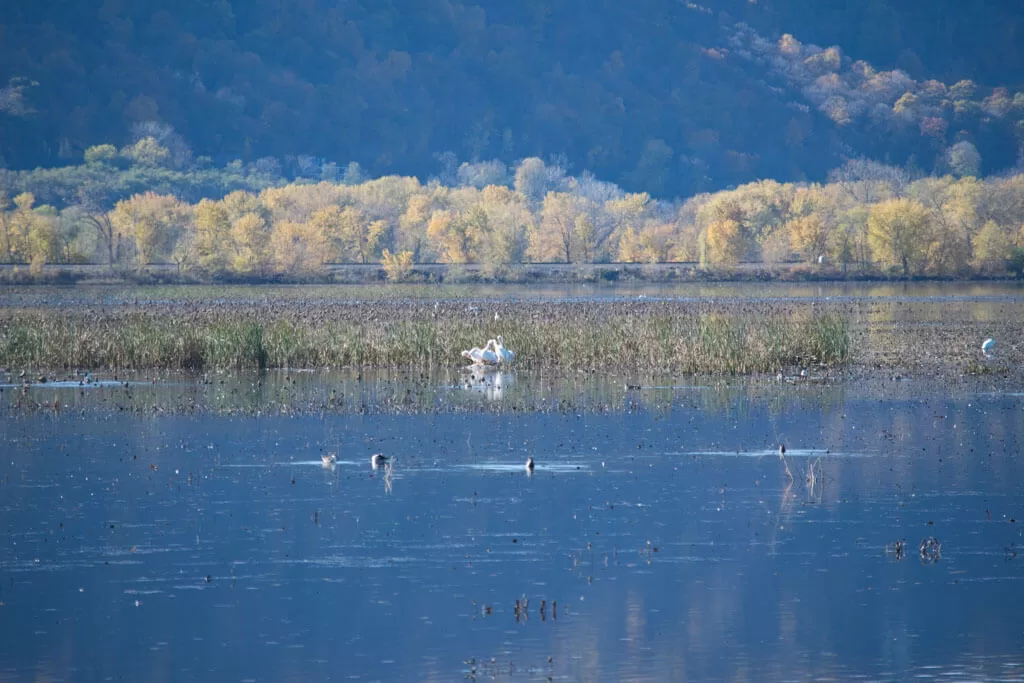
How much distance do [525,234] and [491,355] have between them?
3728 inches

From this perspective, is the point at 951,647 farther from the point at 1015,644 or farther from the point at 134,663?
the point at 134,663

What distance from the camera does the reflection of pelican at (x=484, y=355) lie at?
102 feet

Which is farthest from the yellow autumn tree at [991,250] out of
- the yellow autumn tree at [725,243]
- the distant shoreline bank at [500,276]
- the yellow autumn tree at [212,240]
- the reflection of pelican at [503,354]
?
the reflection of pelican at [503,354]

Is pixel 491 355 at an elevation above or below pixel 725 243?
below

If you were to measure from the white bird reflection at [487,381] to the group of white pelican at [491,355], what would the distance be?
0.38 feet

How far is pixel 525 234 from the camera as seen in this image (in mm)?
125500

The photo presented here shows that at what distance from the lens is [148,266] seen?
103 metres

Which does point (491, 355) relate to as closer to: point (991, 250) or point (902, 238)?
point (902, 238)

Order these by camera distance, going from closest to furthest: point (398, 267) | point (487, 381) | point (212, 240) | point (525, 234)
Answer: point (487, 381) < point (398, 267) < point (212, 240) < point (525, 234)

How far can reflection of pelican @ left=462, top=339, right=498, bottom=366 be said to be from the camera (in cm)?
3120

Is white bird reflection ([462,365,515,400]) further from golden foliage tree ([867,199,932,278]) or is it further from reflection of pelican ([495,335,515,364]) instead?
golden foliage tree ([867,199,932,278])

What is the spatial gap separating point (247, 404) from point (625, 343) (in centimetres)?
881

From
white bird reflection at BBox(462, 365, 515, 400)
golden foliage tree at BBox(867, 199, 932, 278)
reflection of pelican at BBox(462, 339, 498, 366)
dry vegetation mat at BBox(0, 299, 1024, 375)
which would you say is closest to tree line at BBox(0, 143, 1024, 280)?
golden foliage tree at BBox(867, 199, 932, 278)

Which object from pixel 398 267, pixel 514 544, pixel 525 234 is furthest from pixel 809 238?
pixel 514 544
